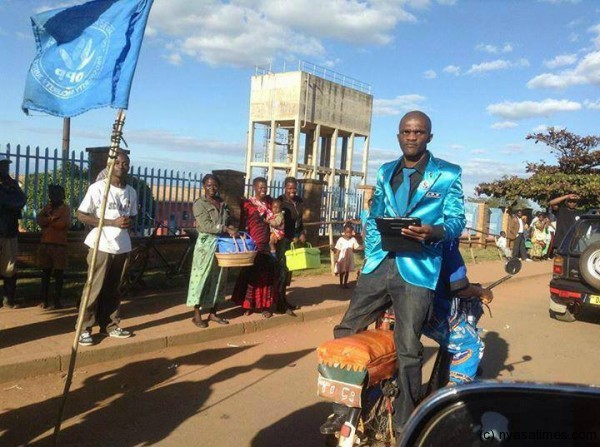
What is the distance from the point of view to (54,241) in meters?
7.12

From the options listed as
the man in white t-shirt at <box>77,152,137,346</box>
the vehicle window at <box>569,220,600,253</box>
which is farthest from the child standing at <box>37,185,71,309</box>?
the vehicle window at <box>569,220,600,253</box>

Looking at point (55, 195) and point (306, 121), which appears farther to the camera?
point (306, 121)

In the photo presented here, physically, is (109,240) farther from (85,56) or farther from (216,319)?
(85,56)

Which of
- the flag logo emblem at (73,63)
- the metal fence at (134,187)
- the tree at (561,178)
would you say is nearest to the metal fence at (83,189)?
the metal fence at (134,187)

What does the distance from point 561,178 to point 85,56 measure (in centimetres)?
2300

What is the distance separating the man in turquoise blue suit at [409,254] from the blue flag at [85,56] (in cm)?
191

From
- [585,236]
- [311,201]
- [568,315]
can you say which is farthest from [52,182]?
[568,315]

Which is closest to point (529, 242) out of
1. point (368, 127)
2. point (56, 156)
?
point (56, 156)

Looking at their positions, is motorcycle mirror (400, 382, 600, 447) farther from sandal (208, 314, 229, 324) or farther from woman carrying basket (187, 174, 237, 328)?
sandal (208, 314, 229, 324)

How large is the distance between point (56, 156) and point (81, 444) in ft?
22.4

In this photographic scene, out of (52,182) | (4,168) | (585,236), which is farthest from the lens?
(52,182)

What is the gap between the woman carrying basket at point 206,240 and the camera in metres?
6.64

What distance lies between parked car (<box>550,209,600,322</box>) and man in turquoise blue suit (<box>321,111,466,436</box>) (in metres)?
5.59

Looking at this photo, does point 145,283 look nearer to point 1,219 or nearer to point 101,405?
point 1,219
